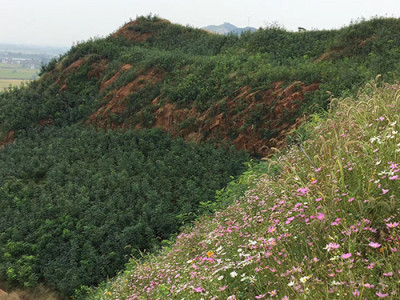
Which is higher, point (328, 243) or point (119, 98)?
point (119, 98)

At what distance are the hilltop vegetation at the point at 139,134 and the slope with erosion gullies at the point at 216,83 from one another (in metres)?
0.06

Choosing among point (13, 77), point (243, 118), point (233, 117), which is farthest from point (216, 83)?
point (13, 77)

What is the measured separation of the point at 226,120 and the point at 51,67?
569 inches

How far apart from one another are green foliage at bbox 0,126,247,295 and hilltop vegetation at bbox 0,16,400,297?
36 mm

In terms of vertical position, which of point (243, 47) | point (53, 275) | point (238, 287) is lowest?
point (53, 275)

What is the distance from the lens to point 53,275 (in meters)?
7.38

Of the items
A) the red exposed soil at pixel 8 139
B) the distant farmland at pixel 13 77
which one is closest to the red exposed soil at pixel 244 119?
the red exposed soil at pixel 8 139

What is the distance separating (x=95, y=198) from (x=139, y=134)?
4067 mm

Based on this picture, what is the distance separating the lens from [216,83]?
13.3m

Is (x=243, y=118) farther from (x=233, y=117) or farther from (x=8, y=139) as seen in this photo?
(x=8, y=139)

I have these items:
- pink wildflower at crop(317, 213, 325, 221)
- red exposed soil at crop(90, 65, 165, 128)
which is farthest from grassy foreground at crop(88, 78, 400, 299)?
red exposed soil at crop(90, 65, 165, 128)

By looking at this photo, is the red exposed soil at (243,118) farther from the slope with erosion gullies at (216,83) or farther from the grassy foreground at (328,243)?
the grassy foreground at (328,243)

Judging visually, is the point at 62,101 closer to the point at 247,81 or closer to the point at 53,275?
the point at 247,81

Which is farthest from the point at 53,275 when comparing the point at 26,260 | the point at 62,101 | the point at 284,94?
the point at 62,101
